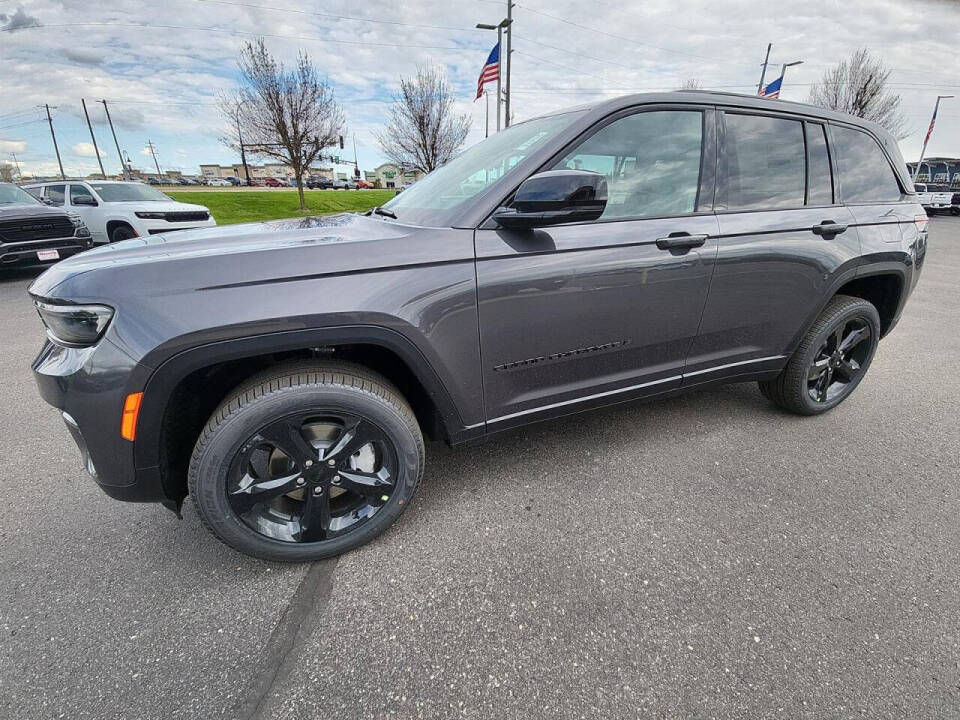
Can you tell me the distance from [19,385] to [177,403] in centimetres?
298

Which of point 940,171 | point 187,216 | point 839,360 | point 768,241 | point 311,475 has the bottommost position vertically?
point 940,171

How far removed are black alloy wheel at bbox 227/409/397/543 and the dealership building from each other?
52.0 metres

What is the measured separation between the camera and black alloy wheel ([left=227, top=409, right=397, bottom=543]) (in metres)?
1.75

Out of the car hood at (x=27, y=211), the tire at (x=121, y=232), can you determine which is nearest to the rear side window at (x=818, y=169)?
the car hood at (x=27, y=211)

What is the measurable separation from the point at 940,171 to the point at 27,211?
199 ft

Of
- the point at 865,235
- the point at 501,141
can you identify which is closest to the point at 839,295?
the point at 865,235

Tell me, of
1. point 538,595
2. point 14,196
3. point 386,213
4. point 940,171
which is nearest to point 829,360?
point 538,595

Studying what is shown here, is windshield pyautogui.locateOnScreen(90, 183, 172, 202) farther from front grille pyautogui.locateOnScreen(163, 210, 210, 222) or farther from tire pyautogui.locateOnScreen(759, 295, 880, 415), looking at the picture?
tire pyautogui.locateOnScreen(759, 295, 880, 415)

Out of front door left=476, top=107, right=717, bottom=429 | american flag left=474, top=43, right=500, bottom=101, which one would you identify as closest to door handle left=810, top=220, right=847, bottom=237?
front door left=476, top=107, right=717, bottom=429

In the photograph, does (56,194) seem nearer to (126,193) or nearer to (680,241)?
(126,193)

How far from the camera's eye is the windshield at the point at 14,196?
25.2ft

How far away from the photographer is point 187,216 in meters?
9.48

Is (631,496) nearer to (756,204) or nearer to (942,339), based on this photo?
(756,204)

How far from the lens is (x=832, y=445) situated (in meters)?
2.74
